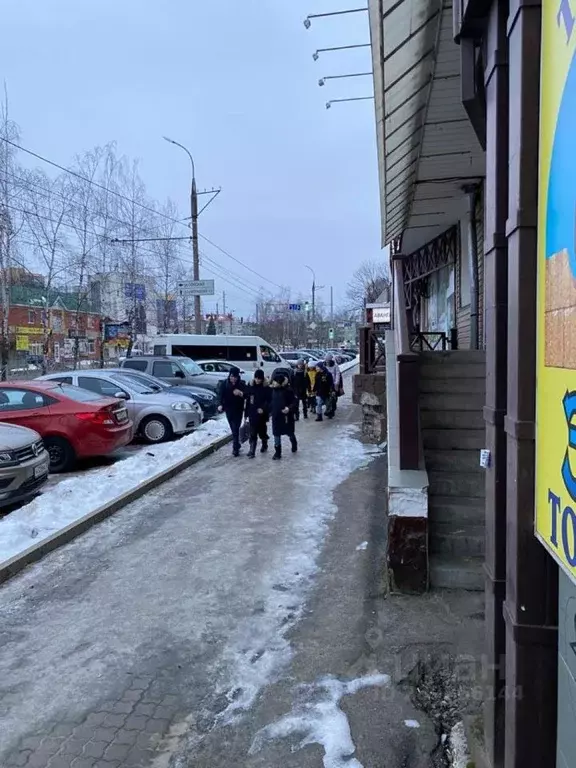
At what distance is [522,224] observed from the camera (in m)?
2.13

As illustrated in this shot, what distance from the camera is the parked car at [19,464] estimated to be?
6836 millimetres

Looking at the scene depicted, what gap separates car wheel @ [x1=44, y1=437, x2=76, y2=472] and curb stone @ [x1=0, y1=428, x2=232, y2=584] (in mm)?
1882

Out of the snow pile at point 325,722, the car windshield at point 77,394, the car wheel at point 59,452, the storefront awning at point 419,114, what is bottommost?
the snow pile at point 325,722

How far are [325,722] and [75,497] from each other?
4.94 metres

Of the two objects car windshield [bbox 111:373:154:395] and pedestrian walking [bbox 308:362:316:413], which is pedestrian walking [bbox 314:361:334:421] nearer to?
pedestrian walking [bbox 308:362:316:413]

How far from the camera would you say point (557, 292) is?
5.90 ft

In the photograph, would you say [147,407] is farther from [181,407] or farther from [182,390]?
[182,390]

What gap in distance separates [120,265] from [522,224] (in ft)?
106

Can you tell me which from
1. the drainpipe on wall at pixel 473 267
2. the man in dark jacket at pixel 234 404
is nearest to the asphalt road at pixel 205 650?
the man in dark jacket at pixel 234 404

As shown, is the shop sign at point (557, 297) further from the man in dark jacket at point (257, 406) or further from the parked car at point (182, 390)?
the parked car at point (182, 390)

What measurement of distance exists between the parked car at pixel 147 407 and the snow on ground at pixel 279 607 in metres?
4.82

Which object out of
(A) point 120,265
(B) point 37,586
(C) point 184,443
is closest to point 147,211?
(A) point 120,265

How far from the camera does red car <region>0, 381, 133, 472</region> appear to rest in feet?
31.7

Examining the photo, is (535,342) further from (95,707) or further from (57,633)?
(57,633)
